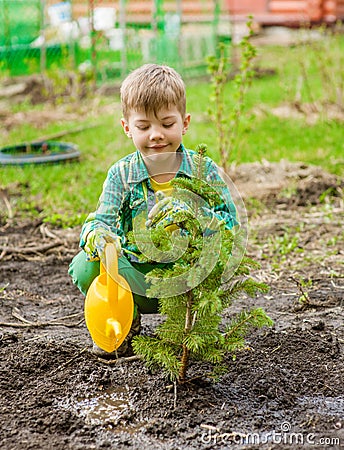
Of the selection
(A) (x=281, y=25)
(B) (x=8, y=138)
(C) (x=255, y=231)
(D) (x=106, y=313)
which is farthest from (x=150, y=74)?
(A) (x=281, y=25)

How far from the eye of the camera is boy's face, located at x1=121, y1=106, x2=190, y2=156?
2.47 metres

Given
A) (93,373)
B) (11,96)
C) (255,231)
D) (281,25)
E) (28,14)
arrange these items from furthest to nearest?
(281,25), (28,14), (11,96), (255,231), (93,373)

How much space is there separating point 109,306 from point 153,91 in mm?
777

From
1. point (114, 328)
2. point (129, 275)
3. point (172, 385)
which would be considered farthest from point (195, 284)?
point (129, 275)

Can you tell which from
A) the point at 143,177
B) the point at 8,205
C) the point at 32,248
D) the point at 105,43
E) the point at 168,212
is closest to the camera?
the point at 168,212

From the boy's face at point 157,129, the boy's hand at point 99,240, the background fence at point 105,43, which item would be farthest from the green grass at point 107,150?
the boy's hand at point 99,240

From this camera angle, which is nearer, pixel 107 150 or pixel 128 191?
pixel 128 191

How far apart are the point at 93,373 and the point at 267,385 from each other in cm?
65

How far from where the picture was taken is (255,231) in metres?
4.28

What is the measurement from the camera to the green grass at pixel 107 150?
195 inches

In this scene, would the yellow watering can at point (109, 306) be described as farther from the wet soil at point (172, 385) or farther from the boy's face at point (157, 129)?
the boy's face at point (157, 129)

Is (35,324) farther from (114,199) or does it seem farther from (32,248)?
(32,248)

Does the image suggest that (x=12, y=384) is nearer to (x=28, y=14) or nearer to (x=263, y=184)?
(x=263, y=184)

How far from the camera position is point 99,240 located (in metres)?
2.31
